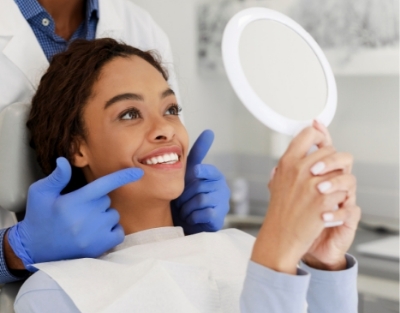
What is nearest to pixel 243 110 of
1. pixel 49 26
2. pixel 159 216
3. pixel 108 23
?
pixel 108 23

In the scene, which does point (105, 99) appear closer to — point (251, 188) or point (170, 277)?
point (170, 277)

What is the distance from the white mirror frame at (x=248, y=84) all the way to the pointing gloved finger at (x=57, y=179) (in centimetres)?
45

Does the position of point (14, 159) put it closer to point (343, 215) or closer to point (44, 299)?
point (44, 299)

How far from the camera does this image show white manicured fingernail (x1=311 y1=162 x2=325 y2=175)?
2.96ft

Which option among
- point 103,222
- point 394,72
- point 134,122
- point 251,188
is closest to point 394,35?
point 394,72

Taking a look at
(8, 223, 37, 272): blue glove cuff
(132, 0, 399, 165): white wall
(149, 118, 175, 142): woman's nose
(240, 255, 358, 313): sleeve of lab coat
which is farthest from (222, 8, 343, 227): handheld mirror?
(132, 0, 399, 165): white wall

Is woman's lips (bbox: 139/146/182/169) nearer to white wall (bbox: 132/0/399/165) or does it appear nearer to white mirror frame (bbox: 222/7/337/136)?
white mirror frame (bbox: 222/7/337/136)

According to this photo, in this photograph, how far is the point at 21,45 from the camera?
5.21 feet

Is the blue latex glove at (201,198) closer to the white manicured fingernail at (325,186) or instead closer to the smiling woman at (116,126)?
the smiling woman at (116,126)

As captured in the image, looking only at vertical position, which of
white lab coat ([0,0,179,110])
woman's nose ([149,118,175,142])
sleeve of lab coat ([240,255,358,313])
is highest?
white lab coat ([0,0,179,110])

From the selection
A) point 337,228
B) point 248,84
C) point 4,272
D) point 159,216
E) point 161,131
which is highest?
point 248,84

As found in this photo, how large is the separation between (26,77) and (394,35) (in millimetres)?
Answer: 1491

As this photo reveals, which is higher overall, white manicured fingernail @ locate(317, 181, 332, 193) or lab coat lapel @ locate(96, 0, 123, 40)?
lab coat lapel @ locate(96, 0, 123, 40)

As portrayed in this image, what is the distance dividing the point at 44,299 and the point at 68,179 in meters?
0.27
